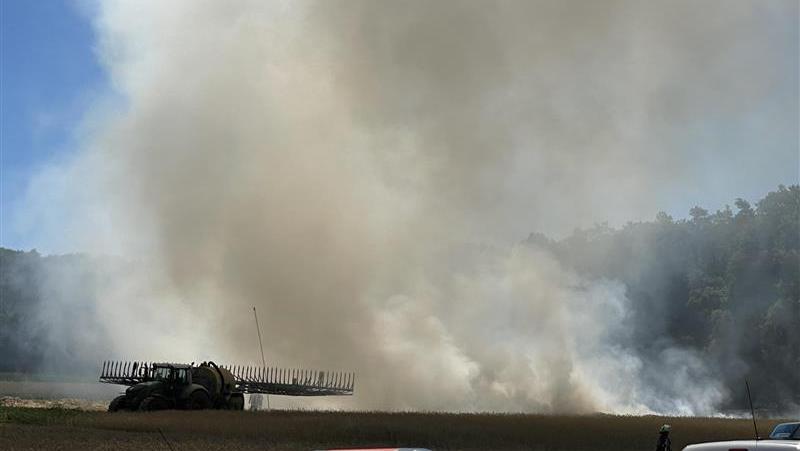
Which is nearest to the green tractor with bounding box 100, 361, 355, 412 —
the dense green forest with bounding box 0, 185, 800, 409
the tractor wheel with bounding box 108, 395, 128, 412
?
the tractor wheel with bounding box 108, 395, 128, 412

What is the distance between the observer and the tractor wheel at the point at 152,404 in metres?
50.2

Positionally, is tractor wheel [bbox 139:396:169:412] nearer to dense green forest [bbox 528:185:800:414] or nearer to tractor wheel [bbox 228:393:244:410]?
tractor wheel [bbox 228:393:244:410]

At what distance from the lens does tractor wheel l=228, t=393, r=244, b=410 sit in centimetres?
5453

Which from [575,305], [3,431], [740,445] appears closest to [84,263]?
[575,305]

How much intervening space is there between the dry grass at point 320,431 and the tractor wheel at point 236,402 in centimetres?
662

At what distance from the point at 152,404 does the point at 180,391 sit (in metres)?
1.75

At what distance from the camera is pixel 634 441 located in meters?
37.7

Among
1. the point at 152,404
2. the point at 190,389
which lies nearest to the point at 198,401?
the point at 190,389

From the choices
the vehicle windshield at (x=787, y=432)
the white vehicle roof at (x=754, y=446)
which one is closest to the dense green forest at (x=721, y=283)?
the vehicle windshield at (x=787, y=432)

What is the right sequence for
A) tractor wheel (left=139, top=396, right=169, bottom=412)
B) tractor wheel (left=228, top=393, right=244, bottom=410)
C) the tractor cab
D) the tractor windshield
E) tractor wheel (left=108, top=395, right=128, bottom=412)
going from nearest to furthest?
tractor wheel (left=139, top=396, right=169, bottom=412)
tractor wheel (left=108, top=395, right=128, bottom=412)
the tractor cab
the tractor windshield
tractor wheel (left=228, top=393, right=244, bottom=410)

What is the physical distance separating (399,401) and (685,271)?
54918mm

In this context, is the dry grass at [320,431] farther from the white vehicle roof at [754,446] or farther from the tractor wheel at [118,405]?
the white vehicle roof at [754,446]

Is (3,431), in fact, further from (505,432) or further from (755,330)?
(755,330)

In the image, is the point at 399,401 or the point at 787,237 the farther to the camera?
the point at 787,237
